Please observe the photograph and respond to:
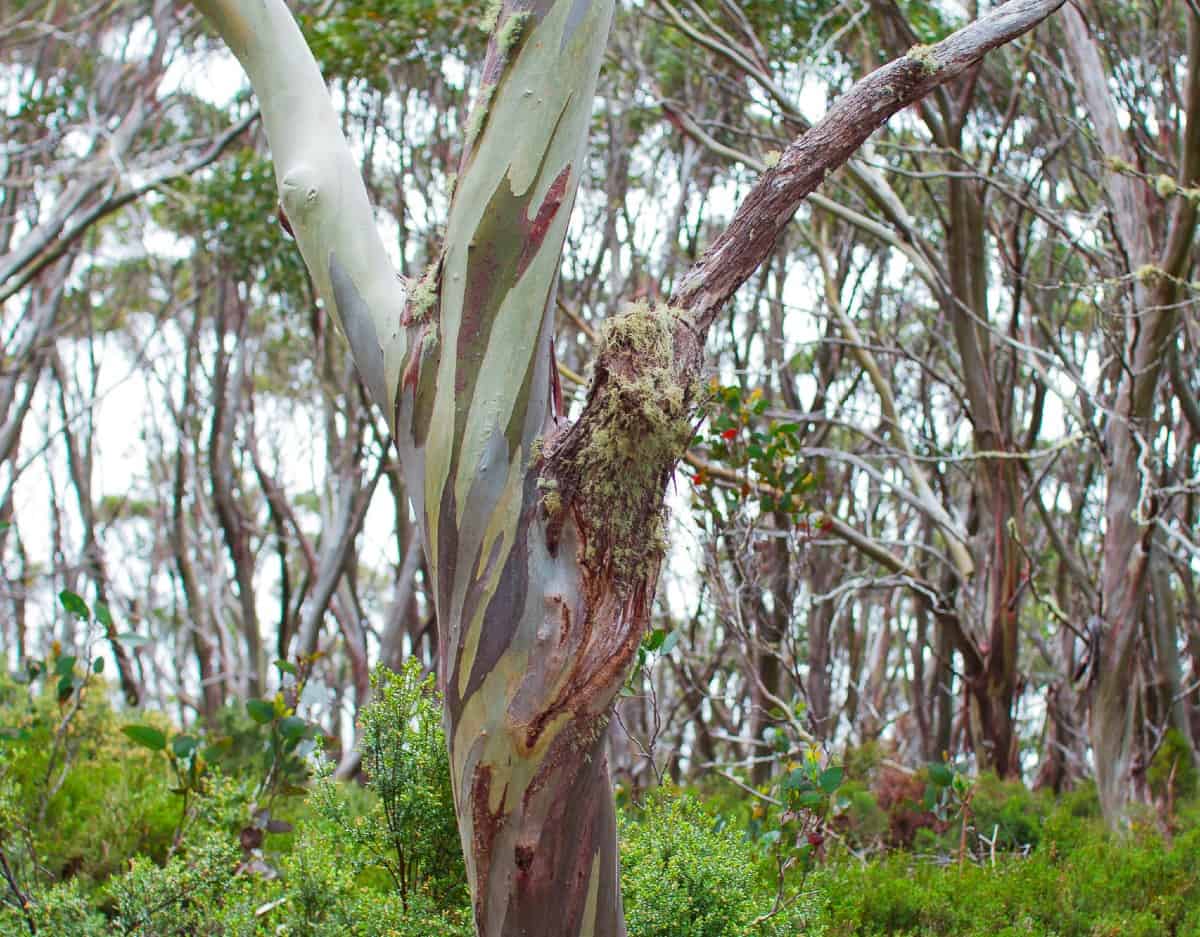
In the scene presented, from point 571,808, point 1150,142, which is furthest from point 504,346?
point 1150,142

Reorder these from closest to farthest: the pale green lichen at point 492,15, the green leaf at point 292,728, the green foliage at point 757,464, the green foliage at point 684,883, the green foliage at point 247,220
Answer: the pale green lichen at point 492,15 < the green foliage at point 684,883 < the green leaf at point 292,728 < the green foliage at point 757,464 < the green foliage at point 247,220

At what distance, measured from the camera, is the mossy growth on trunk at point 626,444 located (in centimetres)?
169

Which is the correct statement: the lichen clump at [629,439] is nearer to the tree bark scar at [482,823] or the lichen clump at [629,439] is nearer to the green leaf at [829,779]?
the tree bark scar at [482,823]


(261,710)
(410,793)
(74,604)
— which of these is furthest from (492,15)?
(74,604)

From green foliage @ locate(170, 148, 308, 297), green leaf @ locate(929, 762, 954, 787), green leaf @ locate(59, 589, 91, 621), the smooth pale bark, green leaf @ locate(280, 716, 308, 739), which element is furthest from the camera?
green foliage @ locate(170, 148, 308, 297)

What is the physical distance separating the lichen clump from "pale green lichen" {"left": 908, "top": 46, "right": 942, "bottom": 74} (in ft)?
1.99

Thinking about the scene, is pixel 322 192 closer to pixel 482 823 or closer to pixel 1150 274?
pixel 482 823

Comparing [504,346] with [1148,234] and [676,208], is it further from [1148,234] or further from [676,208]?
[676,208]

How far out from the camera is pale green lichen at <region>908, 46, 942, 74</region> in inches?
72.5

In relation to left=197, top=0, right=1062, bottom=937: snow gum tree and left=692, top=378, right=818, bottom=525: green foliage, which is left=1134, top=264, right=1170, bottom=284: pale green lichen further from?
left=197, top=0, right=1062, bottom=937: snow gum tree

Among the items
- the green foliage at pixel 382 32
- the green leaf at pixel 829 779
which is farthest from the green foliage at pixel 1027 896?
the green foliage at pixel 382 32

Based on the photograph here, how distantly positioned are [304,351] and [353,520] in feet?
11.7

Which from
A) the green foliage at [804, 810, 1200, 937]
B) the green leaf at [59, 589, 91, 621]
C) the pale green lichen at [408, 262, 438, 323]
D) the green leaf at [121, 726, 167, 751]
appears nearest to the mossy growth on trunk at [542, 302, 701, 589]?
the pale green lichen at [408, 262, 438, 323]

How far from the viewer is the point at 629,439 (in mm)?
1696
